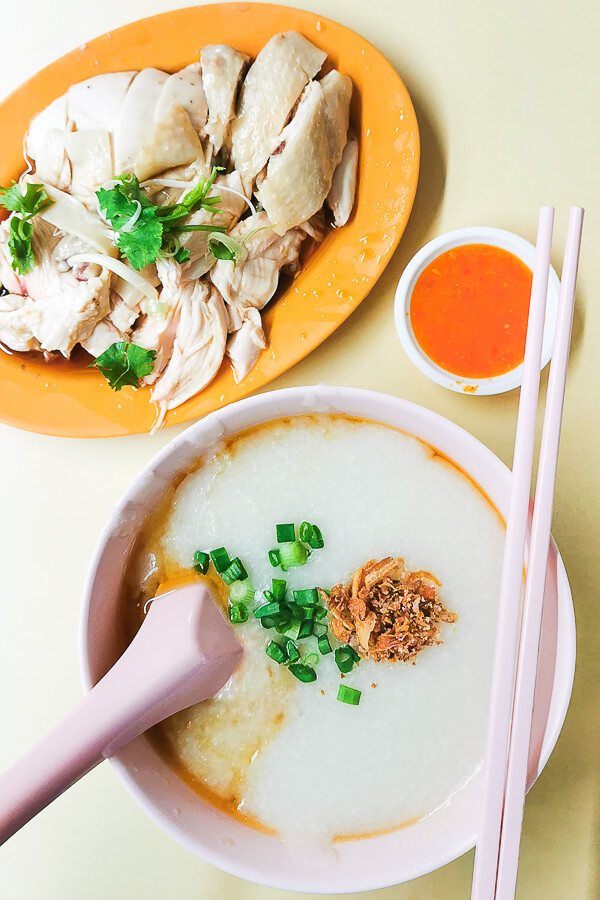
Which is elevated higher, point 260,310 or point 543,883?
point 260,310

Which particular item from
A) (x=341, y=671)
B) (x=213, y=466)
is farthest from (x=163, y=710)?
(x=213, y=466)

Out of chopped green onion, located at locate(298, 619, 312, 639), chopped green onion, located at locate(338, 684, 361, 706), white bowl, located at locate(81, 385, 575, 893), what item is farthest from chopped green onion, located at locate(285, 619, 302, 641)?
white bowl, located at locate(81, 385, 575, 893)

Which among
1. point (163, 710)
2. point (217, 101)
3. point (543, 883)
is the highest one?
point (217, 101)

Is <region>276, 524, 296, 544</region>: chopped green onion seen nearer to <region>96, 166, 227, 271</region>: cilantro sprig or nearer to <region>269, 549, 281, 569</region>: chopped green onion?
<region>269, 549, 281, 569</region>: chopped green onion

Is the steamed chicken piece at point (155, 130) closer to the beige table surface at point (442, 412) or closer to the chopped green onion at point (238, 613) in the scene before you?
the beige table surface at point (442, 412)

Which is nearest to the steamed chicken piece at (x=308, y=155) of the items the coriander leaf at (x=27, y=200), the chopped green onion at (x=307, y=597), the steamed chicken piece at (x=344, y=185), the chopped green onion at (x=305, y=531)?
the steamed chicken piece at (x=344, y=185)

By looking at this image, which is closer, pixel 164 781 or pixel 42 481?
pixel 164 781

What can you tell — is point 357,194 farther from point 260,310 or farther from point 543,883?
point 543,883

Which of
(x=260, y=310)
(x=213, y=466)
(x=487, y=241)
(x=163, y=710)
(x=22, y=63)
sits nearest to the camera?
(x=163, y=710)
